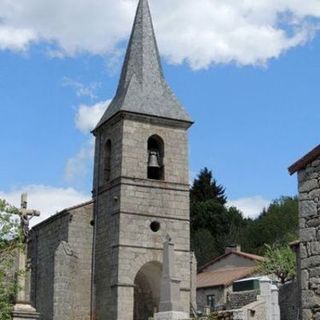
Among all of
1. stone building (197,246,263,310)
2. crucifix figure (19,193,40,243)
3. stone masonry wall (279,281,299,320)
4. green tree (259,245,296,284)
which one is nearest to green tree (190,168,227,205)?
stone building (197,246,263,310)

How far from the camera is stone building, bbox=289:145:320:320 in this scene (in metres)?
8.63

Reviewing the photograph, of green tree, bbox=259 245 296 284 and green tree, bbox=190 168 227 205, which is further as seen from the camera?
green tree, bbox=190 168 227 205

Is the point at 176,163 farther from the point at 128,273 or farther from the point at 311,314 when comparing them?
the point at 311,314

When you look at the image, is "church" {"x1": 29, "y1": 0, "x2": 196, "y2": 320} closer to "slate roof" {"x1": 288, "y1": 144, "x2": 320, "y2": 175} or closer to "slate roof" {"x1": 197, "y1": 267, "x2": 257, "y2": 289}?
"slate roof" {"x1": 197, "y1": 267, "x2": 257, "y2": 289}

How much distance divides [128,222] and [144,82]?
678cm

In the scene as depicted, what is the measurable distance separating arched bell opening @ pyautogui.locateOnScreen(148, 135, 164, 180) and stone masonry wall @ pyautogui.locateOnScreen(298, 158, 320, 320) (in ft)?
74.2

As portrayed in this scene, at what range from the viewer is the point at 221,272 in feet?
151

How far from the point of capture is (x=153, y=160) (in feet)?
104

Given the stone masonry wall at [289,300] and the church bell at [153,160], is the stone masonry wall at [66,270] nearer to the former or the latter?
the church bell at [153,160]

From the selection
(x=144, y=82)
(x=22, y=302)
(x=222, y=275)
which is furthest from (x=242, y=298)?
(x=222, y=275)

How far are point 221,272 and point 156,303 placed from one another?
15782 millimetres

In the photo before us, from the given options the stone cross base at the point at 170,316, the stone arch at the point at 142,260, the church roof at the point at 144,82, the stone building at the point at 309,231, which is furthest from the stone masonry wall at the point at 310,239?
the church roof at the point at 144,82

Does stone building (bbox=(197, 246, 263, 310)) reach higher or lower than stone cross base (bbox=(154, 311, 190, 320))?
higher

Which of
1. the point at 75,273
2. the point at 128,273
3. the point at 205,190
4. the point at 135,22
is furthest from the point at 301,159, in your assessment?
the point at 205,190
